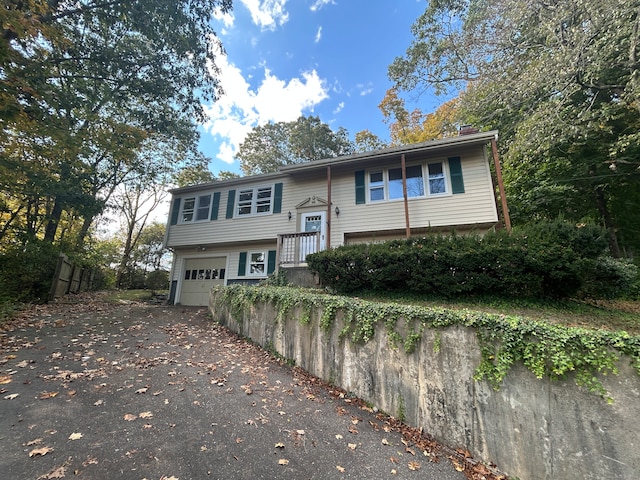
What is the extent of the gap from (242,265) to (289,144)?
1548 centimetres

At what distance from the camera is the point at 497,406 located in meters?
2.92

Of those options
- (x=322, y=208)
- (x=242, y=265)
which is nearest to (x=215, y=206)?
(x=242, y=265)

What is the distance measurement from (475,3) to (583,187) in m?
7.75

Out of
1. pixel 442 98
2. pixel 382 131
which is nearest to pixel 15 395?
pixel 442 98

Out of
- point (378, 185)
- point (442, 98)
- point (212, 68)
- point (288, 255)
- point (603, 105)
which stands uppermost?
point (212, 68)

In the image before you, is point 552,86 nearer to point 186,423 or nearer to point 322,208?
point 322,208

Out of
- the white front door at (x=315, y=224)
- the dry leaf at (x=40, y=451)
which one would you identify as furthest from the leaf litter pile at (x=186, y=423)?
the white front door at (x=315, y=224)

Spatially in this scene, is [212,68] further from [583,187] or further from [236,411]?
[583,187]

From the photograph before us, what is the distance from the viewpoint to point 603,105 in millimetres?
7559

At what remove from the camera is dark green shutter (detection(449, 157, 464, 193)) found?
9383 millimetres

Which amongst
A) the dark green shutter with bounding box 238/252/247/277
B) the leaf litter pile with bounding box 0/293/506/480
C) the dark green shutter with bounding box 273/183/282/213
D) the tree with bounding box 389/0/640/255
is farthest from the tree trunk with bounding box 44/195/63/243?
the tree with bounding box 389/0/640/255

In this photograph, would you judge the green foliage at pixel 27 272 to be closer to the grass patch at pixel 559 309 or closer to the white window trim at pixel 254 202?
the white window trim at pixel 254 202

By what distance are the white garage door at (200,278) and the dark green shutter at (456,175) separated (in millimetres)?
9616

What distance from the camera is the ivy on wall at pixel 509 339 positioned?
8.07ft
